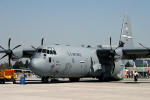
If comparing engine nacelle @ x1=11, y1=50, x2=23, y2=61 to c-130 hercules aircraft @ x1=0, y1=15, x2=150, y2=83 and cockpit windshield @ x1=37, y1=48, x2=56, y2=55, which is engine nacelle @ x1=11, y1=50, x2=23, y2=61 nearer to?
c-130 hercules aircraft @ x1=0, y1=15, x2=150, y2=83

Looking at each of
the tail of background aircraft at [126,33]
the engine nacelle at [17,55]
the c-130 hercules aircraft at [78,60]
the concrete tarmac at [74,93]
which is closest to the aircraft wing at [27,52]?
the c-130 hercules aircraft at [78,60]

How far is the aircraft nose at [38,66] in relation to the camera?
26.4m

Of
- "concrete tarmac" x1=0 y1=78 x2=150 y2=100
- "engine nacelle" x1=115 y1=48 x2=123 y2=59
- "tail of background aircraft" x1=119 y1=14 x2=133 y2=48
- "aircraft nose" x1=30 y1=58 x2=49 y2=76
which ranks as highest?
"tail of background aircraft" x1=119 y1=14 x2=133 y2=48

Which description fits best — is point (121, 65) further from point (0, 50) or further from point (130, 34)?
point (0, 50)

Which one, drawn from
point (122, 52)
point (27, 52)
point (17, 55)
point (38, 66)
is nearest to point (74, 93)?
point (38, 66)

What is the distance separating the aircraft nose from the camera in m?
26.4

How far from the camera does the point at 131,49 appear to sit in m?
31.6

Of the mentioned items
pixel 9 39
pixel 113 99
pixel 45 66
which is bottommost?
pixel 113 99

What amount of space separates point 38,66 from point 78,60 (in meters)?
5.96

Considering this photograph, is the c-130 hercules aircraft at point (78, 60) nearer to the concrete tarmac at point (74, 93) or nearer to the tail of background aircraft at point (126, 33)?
the tail of background aircraft at point (126, 33)

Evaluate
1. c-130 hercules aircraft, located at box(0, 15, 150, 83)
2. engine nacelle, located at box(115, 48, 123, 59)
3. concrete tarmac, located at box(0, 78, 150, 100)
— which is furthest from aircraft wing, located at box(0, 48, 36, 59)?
concrete tarmac, located at box(0, 78, 150, 100)

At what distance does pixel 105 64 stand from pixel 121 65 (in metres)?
3.19

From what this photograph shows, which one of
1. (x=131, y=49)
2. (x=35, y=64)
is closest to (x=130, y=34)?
(x=131, y=49)

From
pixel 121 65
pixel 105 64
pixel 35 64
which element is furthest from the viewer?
pixel 121 65
